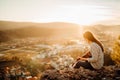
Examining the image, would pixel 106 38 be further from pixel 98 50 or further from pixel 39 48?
pixel 98 50

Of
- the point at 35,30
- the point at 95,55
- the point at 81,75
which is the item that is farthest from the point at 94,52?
the point at 35,30

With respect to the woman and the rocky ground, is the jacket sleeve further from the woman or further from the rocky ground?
the rocky ground

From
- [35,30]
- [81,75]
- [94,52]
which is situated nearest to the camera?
[81,75]

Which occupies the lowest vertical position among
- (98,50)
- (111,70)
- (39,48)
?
(39,48)

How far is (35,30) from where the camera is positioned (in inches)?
2111

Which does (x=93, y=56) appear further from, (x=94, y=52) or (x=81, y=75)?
(x=81, y=75)

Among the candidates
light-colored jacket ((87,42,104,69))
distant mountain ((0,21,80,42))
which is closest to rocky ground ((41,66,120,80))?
light-colored jacket ((87,42,104,69))

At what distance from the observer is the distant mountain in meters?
46.4

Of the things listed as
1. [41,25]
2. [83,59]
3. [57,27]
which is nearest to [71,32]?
[57,27]

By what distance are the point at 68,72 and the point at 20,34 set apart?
160 ft

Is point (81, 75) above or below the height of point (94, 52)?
below

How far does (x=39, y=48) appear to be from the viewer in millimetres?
41312

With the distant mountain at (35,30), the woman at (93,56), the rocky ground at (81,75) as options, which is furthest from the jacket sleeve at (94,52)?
the distant mountain at (35,30)

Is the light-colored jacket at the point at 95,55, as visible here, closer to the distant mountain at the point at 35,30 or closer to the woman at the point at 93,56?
the woman at the point at 93,56
